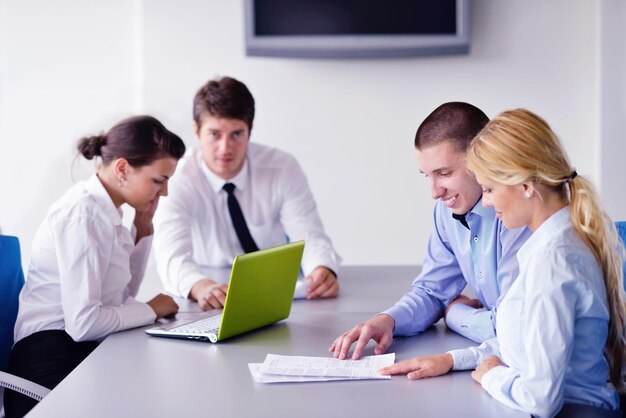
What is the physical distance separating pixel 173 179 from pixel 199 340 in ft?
3.84

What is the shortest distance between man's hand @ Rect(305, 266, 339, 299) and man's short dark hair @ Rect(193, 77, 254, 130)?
71cm

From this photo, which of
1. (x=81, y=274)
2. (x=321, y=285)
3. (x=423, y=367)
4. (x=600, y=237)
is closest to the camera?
(x=600, y=237)

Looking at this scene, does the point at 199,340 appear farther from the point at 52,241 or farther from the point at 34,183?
the point at 34,183

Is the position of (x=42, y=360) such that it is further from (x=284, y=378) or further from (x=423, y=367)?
(x=423, y=367)

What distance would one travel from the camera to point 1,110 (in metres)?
5.07

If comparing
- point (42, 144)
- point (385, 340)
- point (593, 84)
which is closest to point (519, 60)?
point (593, 84)

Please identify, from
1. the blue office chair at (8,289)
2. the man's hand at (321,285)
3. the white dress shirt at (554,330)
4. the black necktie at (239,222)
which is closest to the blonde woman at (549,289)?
the white dress shirt at (554,330)

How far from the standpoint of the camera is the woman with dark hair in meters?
2.36

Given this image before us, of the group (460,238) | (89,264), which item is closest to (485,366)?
(460,238)

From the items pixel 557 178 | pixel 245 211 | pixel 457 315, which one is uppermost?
pixel 557 178

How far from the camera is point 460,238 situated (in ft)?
7.73

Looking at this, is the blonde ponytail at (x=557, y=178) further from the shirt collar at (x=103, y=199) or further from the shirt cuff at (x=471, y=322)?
the shirt collar at (x=103, y=199)

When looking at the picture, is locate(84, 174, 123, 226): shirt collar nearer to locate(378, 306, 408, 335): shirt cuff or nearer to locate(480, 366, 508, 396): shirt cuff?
locate(378, 306, 408, 335): shirt cuff

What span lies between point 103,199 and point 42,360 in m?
0.52
